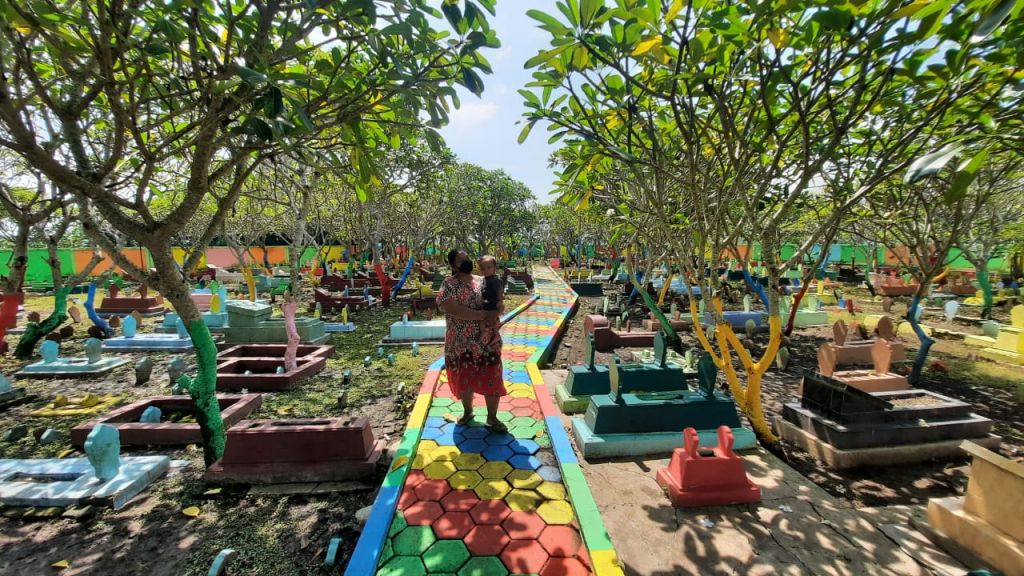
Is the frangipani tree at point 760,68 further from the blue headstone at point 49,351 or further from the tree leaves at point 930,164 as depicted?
the blue headstone at point 49,351

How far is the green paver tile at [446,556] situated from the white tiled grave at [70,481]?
2.89 meters

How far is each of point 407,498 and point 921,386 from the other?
8673 mm

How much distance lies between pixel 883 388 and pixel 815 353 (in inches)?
148

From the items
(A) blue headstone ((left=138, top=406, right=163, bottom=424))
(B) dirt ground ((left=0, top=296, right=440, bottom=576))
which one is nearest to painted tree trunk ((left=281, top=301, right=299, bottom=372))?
(A) blue headstone ((left=138, top=406, right=163, bottom=424))

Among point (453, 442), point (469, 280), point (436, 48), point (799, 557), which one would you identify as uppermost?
point (436, 48)

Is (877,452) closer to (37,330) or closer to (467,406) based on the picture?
(467,406)

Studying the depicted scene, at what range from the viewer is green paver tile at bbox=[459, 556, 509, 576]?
265 centimetres

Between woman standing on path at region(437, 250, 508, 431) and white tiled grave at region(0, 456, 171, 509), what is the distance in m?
2.94

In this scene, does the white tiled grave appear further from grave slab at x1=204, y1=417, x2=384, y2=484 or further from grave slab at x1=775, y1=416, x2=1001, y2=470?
grave slab at x1=775, y1=416, x2=1001, y2=470

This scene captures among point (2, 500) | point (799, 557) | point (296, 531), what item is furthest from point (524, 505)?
point (2, 500)

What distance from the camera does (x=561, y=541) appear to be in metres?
2.93

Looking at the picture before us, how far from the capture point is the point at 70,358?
774 centimetres

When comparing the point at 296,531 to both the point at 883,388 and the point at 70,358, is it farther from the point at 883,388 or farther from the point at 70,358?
the point at 70,358

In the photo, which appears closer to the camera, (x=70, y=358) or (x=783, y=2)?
(x=783, y=2)
